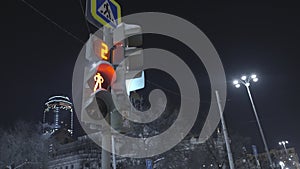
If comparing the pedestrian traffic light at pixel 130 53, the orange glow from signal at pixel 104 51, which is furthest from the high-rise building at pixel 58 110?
the orange glow from signal at pixel 104 51

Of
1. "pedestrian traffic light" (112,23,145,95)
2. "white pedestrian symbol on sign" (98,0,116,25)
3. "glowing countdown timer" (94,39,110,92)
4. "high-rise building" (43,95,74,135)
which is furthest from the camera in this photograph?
"high-rise building" (43,95,74,135)

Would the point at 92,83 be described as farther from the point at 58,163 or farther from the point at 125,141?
the point at 58,163

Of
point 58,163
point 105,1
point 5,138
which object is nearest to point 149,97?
point 5,138

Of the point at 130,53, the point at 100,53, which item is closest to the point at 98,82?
the point at 100,53

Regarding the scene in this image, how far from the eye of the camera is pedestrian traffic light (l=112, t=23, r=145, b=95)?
3.52 meters

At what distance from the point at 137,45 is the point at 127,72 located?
18.6 inches

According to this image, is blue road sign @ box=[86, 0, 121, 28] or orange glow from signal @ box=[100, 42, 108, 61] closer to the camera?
orange glow from signal @ box=[100, 42, 108, 61]

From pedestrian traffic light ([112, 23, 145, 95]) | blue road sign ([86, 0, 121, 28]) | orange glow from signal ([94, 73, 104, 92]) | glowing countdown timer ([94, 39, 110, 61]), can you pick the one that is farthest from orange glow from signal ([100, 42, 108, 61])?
blue road sign ([86, 0, 121, 28])

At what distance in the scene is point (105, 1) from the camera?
410 centimetres

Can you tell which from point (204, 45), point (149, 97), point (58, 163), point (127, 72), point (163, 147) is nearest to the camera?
point (127, 72)

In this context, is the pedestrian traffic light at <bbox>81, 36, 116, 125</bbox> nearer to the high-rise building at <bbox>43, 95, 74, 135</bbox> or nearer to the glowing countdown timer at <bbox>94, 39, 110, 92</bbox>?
the glowing countdown timer at <bbox>94, 39, 110, 92</bbox>

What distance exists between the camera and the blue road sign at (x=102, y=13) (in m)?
3.79

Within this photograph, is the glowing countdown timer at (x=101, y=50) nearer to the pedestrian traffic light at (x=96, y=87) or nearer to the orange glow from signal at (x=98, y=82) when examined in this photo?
the pedestrian traffic light at (x=96, y=87)

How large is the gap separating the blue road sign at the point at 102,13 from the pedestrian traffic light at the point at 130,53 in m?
0.33
